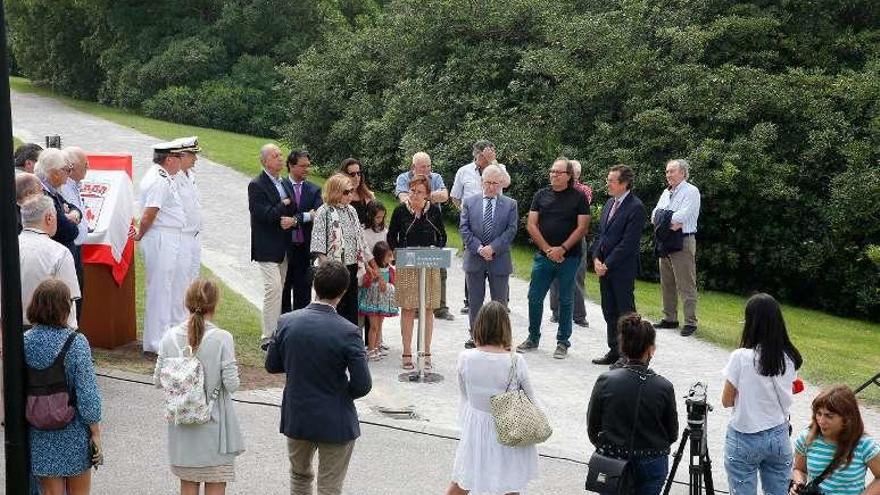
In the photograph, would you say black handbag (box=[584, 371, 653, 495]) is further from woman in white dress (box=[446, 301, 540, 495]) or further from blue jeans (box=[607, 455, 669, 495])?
woman in white dress (box=[446, 301, 540, 495])

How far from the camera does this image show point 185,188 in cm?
1155

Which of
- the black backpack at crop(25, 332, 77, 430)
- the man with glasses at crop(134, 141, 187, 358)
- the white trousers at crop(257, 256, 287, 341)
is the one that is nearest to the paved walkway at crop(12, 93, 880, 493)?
the white trousers at crop(257, 256, 287, 341)

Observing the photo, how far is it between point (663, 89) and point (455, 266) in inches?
195

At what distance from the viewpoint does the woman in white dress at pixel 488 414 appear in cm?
747

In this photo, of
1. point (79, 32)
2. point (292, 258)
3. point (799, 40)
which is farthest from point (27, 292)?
point (79, 32)

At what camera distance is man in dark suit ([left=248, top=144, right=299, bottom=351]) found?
11.9m

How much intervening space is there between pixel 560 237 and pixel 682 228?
7.43 ft

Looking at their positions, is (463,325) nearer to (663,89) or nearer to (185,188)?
(185,188)

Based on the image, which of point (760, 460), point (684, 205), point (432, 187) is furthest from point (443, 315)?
point (760, 460)

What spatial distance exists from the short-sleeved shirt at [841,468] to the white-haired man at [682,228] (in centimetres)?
721

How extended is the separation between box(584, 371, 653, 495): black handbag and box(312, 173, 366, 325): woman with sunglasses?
466cm

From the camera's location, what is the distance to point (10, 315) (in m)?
6.35

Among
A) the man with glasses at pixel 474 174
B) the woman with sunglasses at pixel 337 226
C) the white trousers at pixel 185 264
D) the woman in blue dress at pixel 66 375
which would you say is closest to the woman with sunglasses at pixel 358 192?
the woman with sunglasses at pixel 337 226

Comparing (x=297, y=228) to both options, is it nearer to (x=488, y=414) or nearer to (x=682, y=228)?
(x=682, y=228)
